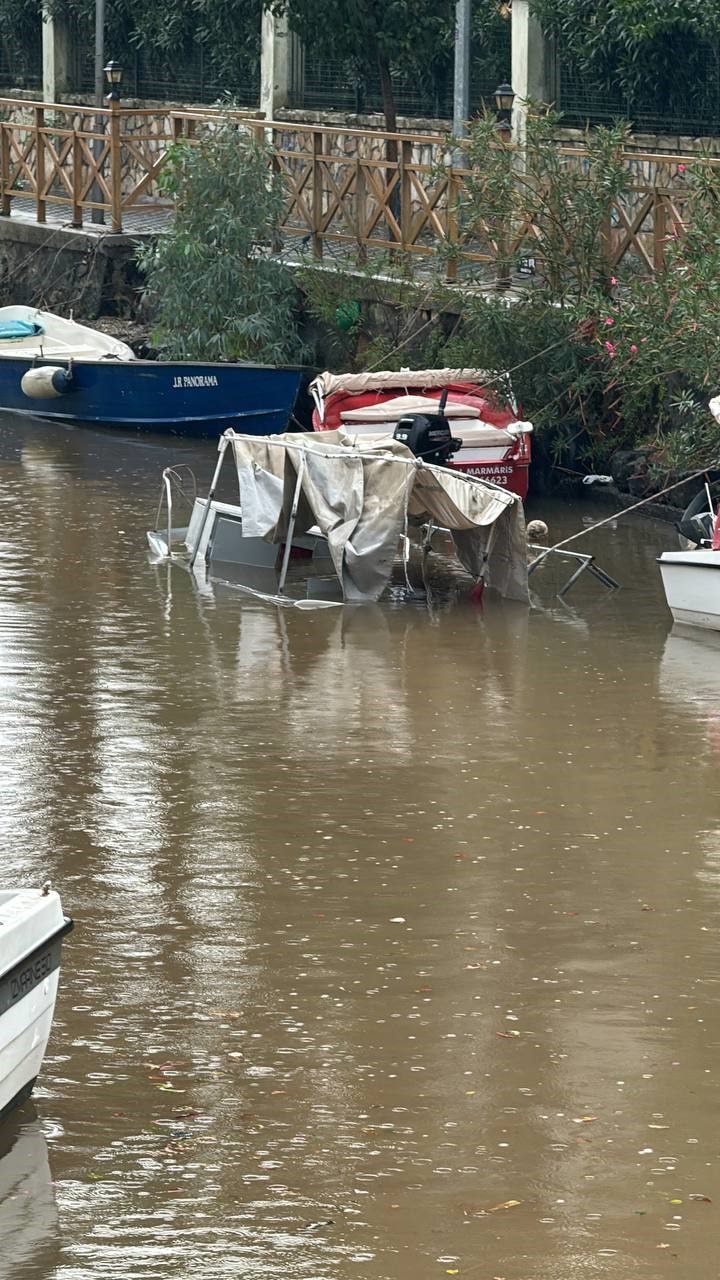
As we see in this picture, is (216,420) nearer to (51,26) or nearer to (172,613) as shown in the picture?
(172,613)

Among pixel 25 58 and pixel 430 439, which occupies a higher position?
pixel 25 58

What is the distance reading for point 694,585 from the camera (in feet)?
50.4

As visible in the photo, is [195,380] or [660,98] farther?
[660,98]

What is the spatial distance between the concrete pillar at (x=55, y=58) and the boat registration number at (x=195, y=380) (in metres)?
13.4

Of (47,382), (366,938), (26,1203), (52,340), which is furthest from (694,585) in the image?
(52,340)

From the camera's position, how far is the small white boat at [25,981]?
6.66 meters

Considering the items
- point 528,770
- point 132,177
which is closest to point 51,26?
point 132,177

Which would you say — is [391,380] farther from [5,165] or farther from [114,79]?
[5,165]

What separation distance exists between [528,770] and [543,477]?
968 centimetres

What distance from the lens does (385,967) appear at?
875 cm

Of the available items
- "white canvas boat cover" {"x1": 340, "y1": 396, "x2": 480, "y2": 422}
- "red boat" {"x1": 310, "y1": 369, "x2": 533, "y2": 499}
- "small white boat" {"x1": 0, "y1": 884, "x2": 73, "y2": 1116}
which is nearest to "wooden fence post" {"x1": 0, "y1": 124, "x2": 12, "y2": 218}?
"red boat" {"x1": 310, "y1": 369, "x2": 533, "y2": 499}

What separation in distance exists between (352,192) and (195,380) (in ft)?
11.0

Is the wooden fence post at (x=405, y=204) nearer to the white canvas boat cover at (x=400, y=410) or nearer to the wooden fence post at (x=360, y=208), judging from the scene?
the wooden fence post at (x=360, y=208)

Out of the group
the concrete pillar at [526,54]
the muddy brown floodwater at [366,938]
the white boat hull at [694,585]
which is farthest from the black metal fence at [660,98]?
the white boat hull at [694,585]
